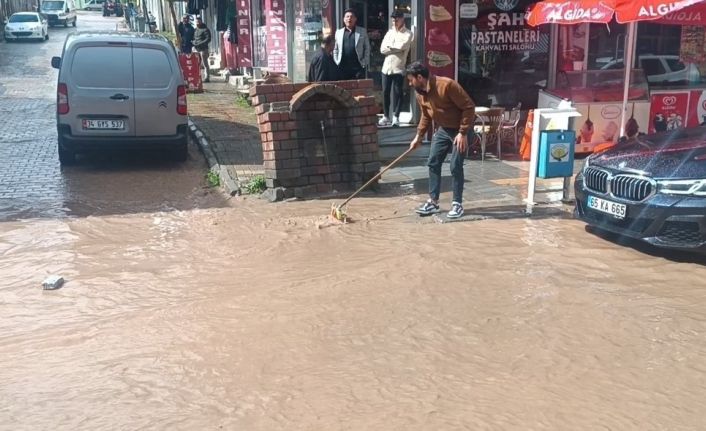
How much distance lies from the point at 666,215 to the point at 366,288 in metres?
2.62

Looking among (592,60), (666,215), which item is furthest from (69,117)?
(592,60)

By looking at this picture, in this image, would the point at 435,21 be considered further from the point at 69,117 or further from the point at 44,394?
the point at 44,394

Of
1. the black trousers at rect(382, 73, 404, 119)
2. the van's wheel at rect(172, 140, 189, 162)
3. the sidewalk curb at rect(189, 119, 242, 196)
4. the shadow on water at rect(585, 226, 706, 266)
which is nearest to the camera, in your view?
the shadow on water at rect(585, 226, 706, 266)

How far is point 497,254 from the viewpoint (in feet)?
21.2

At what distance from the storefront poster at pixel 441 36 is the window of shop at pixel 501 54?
0.24m

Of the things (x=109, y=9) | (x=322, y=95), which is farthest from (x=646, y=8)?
(x=109, y=9)

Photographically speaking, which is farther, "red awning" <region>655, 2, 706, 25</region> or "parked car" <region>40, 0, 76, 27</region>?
"parked car" <region>40, 0, 76, 27</region>

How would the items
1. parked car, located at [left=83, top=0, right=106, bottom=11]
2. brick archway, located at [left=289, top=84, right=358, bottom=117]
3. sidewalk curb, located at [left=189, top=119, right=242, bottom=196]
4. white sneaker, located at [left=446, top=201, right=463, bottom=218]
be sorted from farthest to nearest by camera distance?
1. parked car, located at [left=83, top=0, right=106, bottom=11]
2. sidewalk curb, located at [left=189, top=119, right=242, bottom=196]
3. brick archway, located at [left=289, top=84, right=358, bottom=117]
4. white sneaker, located at [left=446, top=201, right=463, bottom=218]

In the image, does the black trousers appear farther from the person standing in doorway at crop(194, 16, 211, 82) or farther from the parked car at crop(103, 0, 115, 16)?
the parked car at crop(103, 0, 115, 16)

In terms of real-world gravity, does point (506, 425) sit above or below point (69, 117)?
below

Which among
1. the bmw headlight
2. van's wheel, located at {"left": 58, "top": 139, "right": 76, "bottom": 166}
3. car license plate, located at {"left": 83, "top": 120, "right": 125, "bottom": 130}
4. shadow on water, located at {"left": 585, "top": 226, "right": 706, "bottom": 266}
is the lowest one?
shadow on water, located at {"left": 585, "top": 226, "right": 706, "bottom": 266}

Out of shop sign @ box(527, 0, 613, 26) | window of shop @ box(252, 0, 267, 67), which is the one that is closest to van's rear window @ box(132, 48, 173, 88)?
shop sign @ box(527, 0, 613, 26)

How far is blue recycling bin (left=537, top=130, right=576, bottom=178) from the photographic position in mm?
7824

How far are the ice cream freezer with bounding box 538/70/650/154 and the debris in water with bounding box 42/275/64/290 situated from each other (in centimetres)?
746
